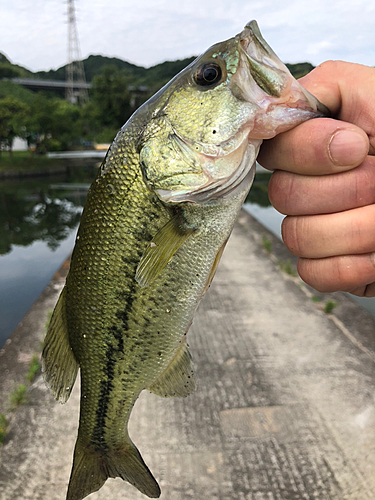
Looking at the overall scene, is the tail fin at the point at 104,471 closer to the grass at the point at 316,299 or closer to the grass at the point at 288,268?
the grass at the point at 316,299

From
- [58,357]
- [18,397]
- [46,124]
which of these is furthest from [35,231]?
[46,124]

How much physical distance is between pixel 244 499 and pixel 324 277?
206 cm

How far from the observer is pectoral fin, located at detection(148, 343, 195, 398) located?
172cm

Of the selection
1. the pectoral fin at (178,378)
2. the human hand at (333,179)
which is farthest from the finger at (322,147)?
the pectoral fin at (178,378)

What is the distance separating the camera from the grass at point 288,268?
641cm

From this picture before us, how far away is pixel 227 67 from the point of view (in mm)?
1257

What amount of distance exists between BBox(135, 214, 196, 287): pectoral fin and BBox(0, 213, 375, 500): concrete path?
85.2 inches

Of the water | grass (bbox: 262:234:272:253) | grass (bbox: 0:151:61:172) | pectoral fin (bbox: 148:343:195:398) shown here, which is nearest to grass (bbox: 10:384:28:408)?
pectoral fin (bbox: 148:343:195:398)

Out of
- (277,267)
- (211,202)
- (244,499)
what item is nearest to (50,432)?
(244,499)

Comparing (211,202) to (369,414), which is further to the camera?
(369,414)

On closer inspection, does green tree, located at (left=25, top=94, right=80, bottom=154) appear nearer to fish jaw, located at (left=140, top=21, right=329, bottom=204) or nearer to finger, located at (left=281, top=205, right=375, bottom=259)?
A: fish jaw, located at (left=140, top=21, right=329, bottom=204)

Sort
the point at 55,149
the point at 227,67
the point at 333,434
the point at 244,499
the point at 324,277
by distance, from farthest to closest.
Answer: the point at 55,149 → the point at 333,434 → the point at 244,499 → the point at 324,277 → the point at 227,67

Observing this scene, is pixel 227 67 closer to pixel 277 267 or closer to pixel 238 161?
pixel 238 161

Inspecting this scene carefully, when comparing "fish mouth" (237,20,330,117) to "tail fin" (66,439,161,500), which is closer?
"fish mouth" (237,20,330,117)
